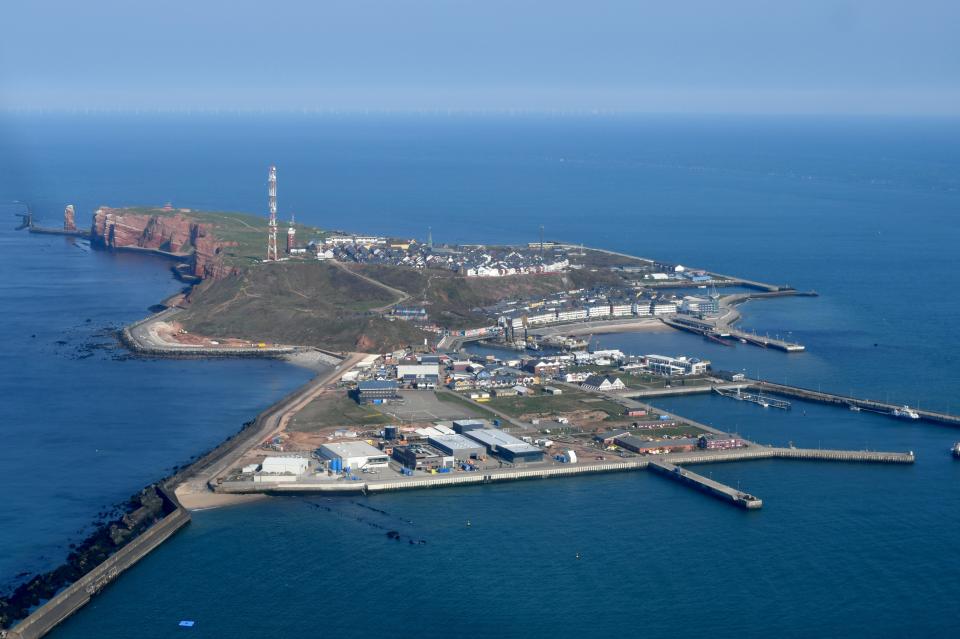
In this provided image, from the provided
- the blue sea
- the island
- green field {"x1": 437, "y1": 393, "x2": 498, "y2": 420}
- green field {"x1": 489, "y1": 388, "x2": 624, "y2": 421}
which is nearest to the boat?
the island

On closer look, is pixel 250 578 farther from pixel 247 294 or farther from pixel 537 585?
pixel 247 294

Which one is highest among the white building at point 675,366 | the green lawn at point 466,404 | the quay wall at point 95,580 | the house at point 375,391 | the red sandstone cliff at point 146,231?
the red sandstone cliff at point 146,231

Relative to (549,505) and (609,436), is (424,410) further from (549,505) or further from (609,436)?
(549,505)

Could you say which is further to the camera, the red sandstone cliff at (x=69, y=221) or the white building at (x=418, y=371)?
the red sandstone cliff at (x=69, y=221)

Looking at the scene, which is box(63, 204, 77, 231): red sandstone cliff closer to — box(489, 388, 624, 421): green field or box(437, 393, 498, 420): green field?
box(437, 393, 498, 420): green field

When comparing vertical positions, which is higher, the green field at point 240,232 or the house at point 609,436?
the green field at point 240,232

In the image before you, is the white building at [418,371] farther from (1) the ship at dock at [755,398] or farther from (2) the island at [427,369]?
(1) the ship at dock at [755,398]

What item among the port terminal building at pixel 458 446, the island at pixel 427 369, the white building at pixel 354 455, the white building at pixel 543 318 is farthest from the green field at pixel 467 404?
the white building at pixel 543 318
